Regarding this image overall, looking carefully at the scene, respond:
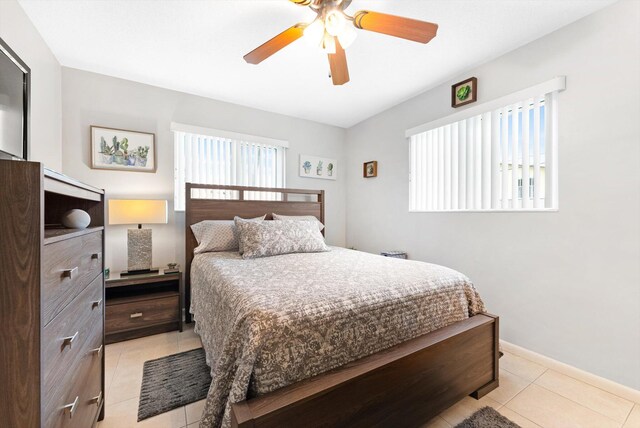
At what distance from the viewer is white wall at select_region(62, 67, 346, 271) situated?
2500 millimetres

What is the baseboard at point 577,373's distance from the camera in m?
1.63

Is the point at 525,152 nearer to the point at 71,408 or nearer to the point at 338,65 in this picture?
the point at 338,65

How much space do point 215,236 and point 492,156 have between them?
2.65 m

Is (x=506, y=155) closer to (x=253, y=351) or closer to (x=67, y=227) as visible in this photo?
(x=253, y=351)

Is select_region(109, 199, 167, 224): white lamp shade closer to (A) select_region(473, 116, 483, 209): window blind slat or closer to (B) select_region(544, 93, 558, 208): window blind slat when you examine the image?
(A) select_region(473, 116, 483, 209): window blind slat

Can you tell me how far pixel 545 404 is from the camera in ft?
5.18

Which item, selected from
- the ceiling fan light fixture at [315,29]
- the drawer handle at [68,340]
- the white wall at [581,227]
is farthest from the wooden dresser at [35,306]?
the white wall at [581,227]

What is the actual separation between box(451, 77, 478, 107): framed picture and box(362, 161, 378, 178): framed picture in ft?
3.99

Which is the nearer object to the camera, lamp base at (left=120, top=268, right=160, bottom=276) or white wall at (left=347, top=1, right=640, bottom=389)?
white wall at (left=347, top=1, right=640, bottom=389)

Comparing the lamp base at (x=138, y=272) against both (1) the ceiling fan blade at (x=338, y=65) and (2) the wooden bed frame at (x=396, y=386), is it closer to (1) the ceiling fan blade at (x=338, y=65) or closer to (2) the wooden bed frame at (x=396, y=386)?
(2) the wooden bed frame at (x=396, y=386)

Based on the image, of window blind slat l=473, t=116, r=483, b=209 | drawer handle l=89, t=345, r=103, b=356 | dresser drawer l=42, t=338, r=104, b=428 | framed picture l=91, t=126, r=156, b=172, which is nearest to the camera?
dresser drawer l=42, t=338, r=104, b=428

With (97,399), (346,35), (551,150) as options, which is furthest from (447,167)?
(97,399)

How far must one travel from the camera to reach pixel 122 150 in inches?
105

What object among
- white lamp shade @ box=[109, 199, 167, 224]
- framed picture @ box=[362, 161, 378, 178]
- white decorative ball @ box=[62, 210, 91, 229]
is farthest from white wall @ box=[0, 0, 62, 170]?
framed picture @ box=[362, 161, 378, 178]
